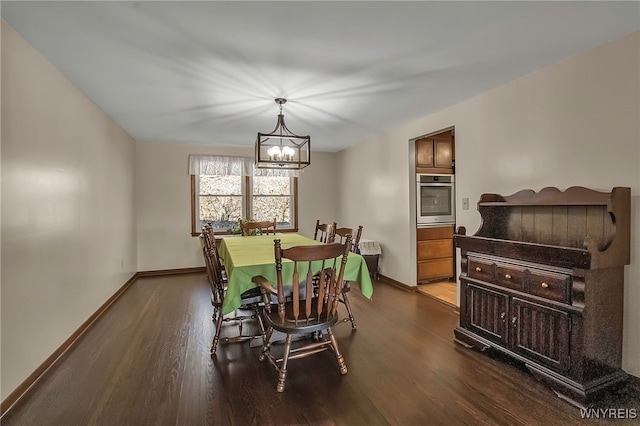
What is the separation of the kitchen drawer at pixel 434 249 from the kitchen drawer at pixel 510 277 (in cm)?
190

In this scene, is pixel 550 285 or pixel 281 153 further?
pixel 281 153

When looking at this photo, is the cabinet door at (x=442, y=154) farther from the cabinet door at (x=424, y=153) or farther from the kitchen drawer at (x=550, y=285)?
the kitchen drawer at (x=550, y=285)

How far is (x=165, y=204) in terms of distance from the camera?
523cm

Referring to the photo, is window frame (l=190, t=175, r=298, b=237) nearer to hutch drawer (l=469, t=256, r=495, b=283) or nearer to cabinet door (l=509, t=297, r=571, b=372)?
hutch drawer (l=469, t=256, r=495, b=283)

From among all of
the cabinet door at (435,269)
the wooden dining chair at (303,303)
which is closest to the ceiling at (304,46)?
the wooden dining chair at (303,303)

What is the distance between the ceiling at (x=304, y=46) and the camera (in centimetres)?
171

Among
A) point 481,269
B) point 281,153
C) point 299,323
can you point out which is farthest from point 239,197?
point 481,269

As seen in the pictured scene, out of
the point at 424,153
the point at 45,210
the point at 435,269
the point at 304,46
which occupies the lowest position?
the point at 435,269

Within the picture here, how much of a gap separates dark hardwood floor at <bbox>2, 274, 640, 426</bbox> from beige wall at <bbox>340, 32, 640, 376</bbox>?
0.96 m

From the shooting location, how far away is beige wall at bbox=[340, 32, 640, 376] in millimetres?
1990

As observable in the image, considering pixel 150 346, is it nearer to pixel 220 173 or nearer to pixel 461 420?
pixel 461 420

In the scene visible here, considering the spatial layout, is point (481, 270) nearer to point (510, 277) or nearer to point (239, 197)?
point (510, 277)

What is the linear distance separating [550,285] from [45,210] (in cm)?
355

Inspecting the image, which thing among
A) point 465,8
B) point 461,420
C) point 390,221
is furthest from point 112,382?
point 390,221
